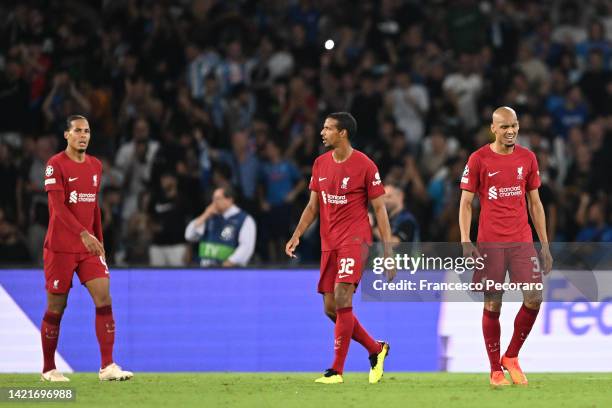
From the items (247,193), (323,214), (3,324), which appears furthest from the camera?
(247,193)

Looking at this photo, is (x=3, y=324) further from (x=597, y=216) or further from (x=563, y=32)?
(x=563, y=32)

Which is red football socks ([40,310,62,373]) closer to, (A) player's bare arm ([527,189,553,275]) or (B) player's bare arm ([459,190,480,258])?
(B) player's bare arm ([459,190,480,258])

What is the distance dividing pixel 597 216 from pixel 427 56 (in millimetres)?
4566

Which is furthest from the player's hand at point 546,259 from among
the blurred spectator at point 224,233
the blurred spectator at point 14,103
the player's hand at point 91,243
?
the blurred spectator at point 14,103

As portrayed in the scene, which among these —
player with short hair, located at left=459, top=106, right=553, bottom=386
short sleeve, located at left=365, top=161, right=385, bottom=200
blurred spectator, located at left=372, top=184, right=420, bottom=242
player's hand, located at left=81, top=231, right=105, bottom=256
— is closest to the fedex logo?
blurred spectator, located at left=372, top=184, right=420, bottom=242

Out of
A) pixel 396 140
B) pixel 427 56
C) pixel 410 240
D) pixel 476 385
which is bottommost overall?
pixel 476 385

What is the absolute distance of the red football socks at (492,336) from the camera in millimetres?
11367

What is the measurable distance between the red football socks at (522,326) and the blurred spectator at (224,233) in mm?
4494

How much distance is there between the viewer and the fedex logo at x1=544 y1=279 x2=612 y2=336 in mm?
14242

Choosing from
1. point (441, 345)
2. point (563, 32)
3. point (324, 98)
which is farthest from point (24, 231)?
point (563, 32)

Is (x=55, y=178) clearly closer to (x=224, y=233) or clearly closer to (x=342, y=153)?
(x=342, y=153)

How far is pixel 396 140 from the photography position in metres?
18.9

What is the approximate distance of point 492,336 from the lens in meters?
11.4

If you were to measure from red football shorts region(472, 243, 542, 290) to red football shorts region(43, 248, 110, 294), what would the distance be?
337 centimetres
